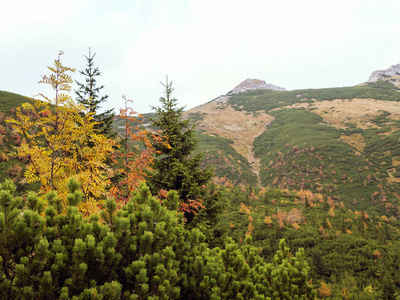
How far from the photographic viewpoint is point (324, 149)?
45875 millimetres

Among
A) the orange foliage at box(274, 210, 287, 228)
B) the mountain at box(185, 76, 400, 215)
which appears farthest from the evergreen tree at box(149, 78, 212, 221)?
the mountain at box(185, 76, 400, 215)

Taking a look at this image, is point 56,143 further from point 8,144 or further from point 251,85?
point 251,85

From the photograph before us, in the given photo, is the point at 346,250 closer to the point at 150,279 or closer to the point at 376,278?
the point at 376,278

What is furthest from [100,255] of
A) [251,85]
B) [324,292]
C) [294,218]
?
[251,85]

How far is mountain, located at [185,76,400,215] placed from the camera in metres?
35.1

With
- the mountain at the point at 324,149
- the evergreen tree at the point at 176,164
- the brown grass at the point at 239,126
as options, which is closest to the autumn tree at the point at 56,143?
the evergreen tree at the point at 176,164

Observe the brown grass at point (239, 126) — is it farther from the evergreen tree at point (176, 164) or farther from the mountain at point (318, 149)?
Answer: the evergreen tree at point (176, 164)

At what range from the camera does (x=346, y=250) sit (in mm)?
13094

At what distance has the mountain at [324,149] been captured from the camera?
35.1 meters

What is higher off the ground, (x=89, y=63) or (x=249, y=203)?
(x=89, y=63)

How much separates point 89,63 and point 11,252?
11675mm

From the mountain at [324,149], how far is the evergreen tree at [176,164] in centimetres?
1909

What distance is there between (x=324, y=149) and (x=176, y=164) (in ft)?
154

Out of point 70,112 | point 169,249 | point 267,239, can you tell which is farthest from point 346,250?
point 70,112
